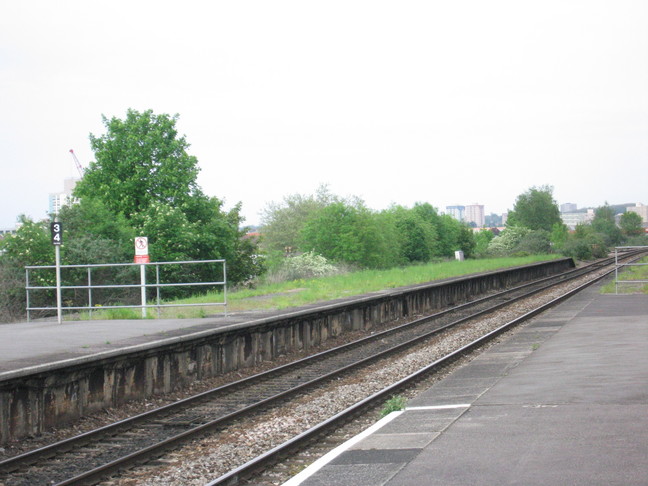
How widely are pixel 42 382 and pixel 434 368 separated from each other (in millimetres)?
6623

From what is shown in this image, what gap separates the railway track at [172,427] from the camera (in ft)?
24.8

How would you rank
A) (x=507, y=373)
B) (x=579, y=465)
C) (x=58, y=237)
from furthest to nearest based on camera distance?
1. (x=58, y=237)
2. (x=507, y=373)
3. (x=579, y=465)

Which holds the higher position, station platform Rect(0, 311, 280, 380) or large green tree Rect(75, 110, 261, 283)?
large green tree Rect(75, 110, 261, 283)

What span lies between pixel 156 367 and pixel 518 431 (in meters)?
6.70

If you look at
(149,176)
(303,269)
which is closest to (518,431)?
(149,176)

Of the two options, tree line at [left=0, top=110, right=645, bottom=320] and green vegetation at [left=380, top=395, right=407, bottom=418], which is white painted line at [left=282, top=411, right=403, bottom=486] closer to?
green vegetation at [left=380, top=395, right=407, bottom=418]

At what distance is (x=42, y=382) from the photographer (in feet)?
32.2

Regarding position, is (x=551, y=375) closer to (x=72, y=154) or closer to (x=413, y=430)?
(x=413, y=430)

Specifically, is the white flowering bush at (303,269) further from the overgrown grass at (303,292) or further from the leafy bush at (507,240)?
the leafy bush at (507,240)

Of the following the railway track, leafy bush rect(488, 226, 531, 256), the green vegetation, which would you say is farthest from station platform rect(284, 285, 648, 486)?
leafy bush rect(488, 226, 531, 256)

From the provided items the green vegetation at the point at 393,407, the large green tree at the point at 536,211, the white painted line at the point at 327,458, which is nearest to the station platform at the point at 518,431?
the white painted line at the point at 327,458

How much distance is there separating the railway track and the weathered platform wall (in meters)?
1.04

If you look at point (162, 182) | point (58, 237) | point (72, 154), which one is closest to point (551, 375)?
point (58, 237)

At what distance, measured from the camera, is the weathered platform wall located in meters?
9.53
